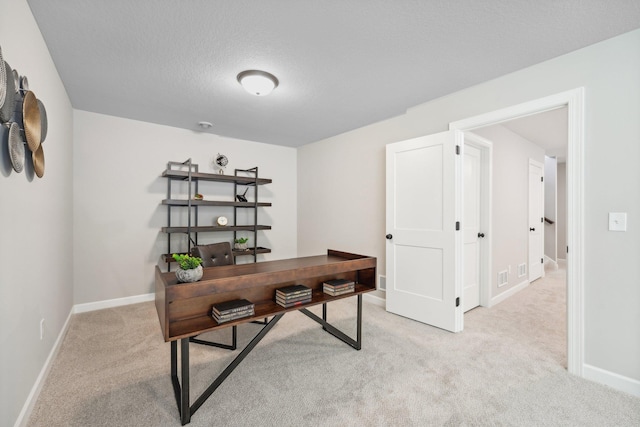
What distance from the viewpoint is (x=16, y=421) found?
4.91 feet

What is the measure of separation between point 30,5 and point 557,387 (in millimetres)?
4171

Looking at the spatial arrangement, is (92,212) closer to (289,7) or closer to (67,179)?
(67,179)

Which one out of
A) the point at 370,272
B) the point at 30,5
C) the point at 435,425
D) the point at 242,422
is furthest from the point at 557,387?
the point at 30,5

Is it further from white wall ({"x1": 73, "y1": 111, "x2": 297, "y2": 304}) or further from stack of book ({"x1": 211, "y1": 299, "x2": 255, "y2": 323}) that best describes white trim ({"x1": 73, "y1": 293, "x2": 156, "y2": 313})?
stack of book ({"x1": 211, "y1": 299, "x2": 255, "y2": 323})

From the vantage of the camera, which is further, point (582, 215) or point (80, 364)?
point (80, 364)

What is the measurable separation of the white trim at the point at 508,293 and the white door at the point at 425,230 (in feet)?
3.66

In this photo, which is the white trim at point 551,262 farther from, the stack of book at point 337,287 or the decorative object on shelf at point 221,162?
the decorative object on shelf at point 221,162

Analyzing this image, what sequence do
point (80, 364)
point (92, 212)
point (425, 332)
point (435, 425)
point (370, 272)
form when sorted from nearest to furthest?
point (435, 425)
point (80, 364)
point (370, 272)
point (425, 332)
point (92, 212)

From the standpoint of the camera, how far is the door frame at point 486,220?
11.7 feet

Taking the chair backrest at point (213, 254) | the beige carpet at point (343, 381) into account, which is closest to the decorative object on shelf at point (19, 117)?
the chair backrest at point (213, 254)

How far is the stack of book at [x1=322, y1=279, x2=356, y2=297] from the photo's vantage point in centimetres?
223

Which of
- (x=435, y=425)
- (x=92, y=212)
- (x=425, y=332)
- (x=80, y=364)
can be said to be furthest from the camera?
(x=92, y=212)

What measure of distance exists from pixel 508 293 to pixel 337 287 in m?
3.12

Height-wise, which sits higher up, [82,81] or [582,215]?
[82,81]
